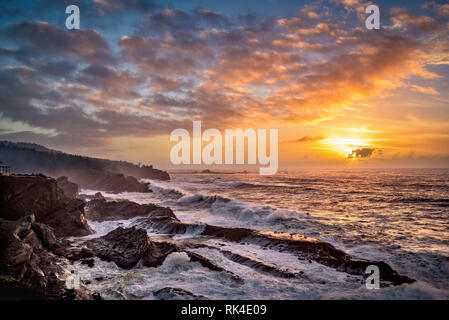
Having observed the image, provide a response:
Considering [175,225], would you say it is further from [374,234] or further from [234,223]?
[374,234]

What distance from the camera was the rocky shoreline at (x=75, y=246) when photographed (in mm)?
7730

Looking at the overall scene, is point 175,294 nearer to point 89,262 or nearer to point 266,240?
point 89,262

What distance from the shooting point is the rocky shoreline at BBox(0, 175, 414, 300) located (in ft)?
25.4

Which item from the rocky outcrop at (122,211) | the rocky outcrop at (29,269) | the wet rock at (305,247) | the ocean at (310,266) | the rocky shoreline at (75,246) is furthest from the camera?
the rocky outcrop at (122,211)

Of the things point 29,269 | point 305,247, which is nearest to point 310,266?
point 305,247

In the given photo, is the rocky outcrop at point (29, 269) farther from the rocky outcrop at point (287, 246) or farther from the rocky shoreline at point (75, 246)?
the rocky outcrop at point (287, 246)

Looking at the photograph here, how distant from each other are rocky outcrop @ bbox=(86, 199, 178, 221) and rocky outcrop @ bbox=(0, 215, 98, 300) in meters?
12.4

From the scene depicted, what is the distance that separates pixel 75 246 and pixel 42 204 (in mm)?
3846

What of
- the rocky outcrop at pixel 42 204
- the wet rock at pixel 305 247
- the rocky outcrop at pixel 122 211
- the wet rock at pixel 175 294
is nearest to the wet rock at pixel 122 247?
the wet rock at pixel 175 294

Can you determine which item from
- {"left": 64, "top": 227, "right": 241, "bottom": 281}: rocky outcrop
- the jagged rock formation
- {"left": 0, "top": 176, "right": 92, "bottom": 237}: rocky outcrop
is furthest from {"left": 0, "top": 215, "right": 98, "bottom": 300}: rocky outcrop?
the jagged rock formation

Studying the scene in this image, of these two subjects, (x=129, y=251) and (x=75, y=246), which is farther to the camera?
(x=75, y=246)

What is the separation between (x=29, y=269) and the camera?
794 cm

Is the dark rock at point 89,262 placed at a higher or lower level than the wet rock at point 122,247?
lower

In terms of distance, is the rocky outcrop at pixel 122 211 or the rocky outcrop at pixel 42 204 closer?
the rocky outcrop at pixel 42 204
